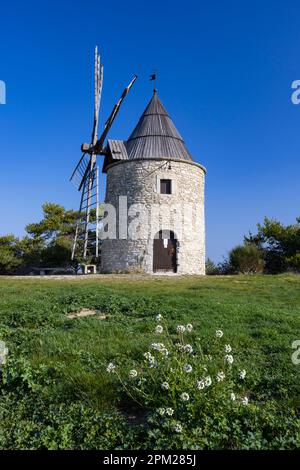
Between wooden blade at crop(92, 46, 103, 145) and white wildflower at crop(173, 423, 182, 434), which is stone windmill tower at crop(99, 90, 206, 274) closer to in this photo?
wooden blade at crop(92, 46, 103, 145)

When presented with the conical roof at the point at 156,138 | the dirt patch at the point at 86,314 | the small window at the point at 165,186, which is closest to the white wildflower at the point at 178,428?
the dirt patch at the point at 86,314

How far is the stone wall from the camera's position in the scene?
19141 mm

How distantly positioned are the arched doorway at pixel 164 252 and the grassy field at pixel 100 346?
9.69 meters

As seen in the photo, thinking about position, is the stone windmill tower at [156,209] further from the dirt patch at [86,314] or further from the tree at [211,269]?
the dirt patch at [86,314]

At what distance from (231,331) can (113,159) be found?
16.3m

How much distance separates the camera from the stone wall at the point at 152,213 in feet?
62.8

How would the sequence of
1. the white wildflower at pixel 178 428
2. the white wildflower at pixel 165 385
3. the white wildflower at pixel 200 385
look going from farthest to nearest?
the white wildflower at pixel 165 385 < the white wildflower at pixel 200 385 < the white wildflower at pixel 178 428

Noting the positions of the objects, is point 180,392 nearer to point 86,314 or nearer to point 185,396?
point 185,396

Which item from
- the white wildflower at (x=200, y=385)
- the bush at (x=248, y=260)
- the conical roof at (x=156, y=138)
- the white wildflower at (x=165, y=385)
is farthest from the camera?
the bush at (x=248, y=260)

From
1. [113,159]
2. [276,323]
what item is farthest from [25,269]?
[276,323]

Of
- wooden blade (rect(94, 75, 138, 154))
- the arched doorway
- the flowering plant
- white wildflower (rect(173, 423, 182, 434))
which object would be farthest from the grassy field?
wooden blade (rect(94, 75, 138, 154))

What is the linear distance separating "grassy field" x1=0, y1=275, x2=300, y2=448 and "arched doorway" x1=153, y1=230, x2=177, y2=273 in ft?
31.8

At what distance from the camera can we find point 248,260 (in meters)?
20.7

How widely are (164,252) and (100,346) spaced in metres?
14.2
